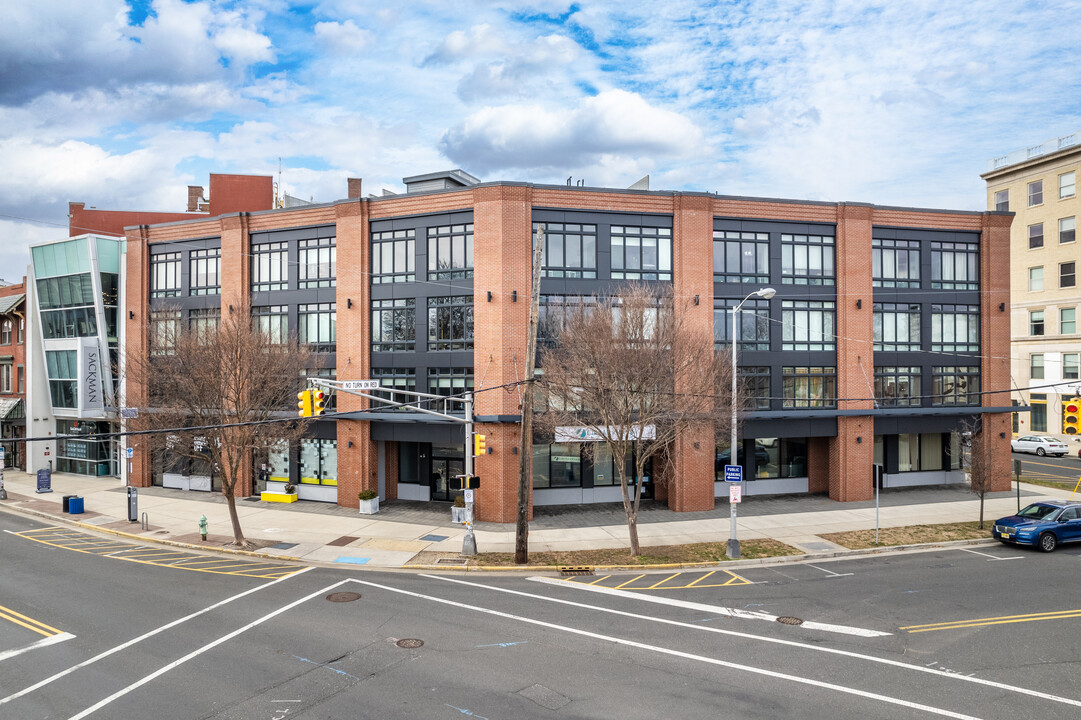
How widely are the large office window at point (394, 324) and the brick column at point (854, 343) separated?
21.5 metres

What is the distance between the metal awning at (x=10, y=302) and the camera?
41672mm

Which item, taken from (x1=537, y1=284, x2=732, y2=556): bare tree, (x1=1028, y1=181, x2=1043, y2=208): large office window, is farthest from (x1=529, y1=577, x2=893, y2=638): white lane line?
(x1=1028, y1=181, x2=1043, y2=208): large office window

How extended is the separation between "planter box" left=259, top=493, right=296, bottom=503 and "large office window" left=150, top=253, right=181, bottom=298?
12945 millimetres

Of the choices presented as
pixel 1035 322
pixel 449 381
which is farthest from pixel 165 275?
pixel 1035 322

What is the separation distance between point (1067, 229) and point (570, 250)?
145ft

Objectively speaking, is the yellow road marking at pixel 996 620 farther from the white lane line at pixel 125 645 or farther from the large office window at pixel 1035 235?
the large office window at pixel 1035 235

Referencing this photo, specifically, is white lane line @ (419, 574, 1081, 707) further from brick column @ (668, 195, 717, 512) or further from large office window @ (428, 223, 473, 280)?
large office window @ (428, 223, 473, 280)

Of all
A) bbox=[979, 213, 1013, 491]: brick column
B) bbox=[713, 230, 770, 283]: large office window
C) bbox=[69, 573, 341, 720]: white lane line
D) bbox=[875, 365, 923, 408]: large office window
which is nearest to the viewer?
bbox=[69, 573, 341, 720]: white lane line

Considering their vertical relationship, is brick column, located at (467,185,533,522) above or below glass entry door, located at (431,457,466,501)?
above

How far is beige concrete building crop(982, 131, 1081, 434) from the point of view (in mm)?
47500

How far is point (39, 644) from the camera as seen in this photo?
13.7 m

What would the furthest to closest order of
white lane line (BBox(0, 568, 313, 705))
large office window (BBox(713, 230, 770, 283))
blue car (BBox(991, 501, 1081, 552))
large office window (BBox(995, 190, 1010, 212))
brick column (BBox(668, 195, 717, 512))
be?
large office window (BBox(995, 190, 1010, 212)) → large office window (BBox(713, 230, 770, 283)) → brick column (BBox(668, 195, 717, 512)) → blue car (BBox(991, 501, 1081, 552)) → white lane line (BBox(0, 568, 313, 705))

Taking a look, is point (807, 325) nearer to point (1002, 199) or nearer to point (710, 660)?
point (710, 660)

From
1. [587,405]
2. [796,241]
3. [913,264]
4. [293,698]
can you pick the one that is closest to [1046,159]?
[913,264]
